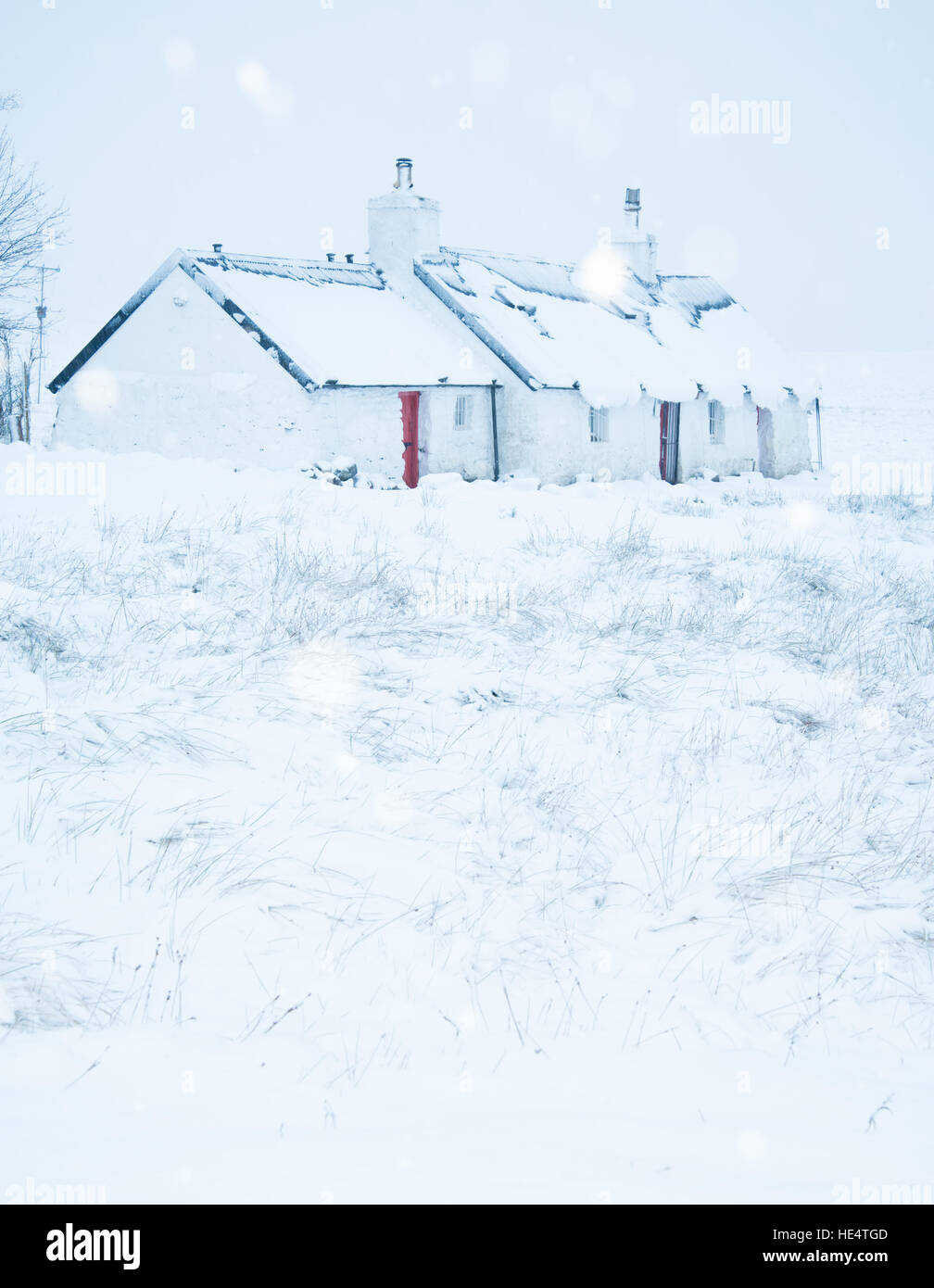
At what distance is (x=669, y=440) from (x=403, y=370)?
319 inches

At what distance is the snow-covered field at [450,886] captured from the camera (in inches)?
140

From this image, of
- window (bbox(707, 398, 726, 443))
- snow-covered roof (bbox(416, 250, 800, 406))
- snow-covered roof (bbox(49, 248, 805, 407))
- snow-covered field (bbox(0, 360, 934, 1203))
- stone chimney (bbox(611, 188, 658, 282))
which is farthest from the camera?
stone chimney (bbox(611, 188, 658, 282))

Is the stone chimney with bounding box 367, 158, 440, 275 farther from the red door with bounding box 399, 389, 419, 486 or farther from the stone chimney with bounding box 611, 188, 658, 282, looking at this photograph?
the stone chimney with bounding box 611, 188, 658, 282

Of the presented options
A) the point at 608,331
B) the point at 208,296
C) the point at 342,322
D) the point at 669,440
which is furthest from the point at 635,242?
the point at 208,296

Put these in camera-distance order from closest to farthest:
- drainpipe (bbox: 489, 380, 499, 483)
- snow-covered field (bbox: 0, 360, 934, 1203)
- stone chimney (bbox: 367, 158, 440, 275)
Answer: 1. snow-covered field (bbox: 0, 360, 934, 1203)
2. drainpipe (bbox: 489, 380, 499, 483)
3. stone chimney (bbox: 367, 158, 440, 275)

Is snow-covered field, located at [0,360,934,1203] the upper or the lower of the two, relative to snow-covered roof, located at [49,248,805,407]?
lower

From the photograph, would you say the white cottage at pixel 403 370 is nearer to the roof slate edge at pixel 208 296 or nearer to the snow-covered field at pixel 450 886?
the roof slate edge at pixel 208 296

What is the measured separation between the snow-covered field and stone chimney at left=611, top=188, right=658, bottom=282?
23.0 m

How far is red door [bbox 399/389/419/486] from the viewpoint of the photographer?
2170cm

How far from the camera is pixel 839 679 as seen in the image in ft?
29.4

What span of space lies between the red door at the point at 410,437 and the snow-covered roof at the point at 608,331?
2.53 meters


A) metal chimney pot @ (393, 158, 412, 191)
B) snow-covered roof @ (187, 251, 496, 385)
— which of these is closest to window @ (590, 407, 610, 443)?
snow-covered roof @ (187, 251, 496, 385)
